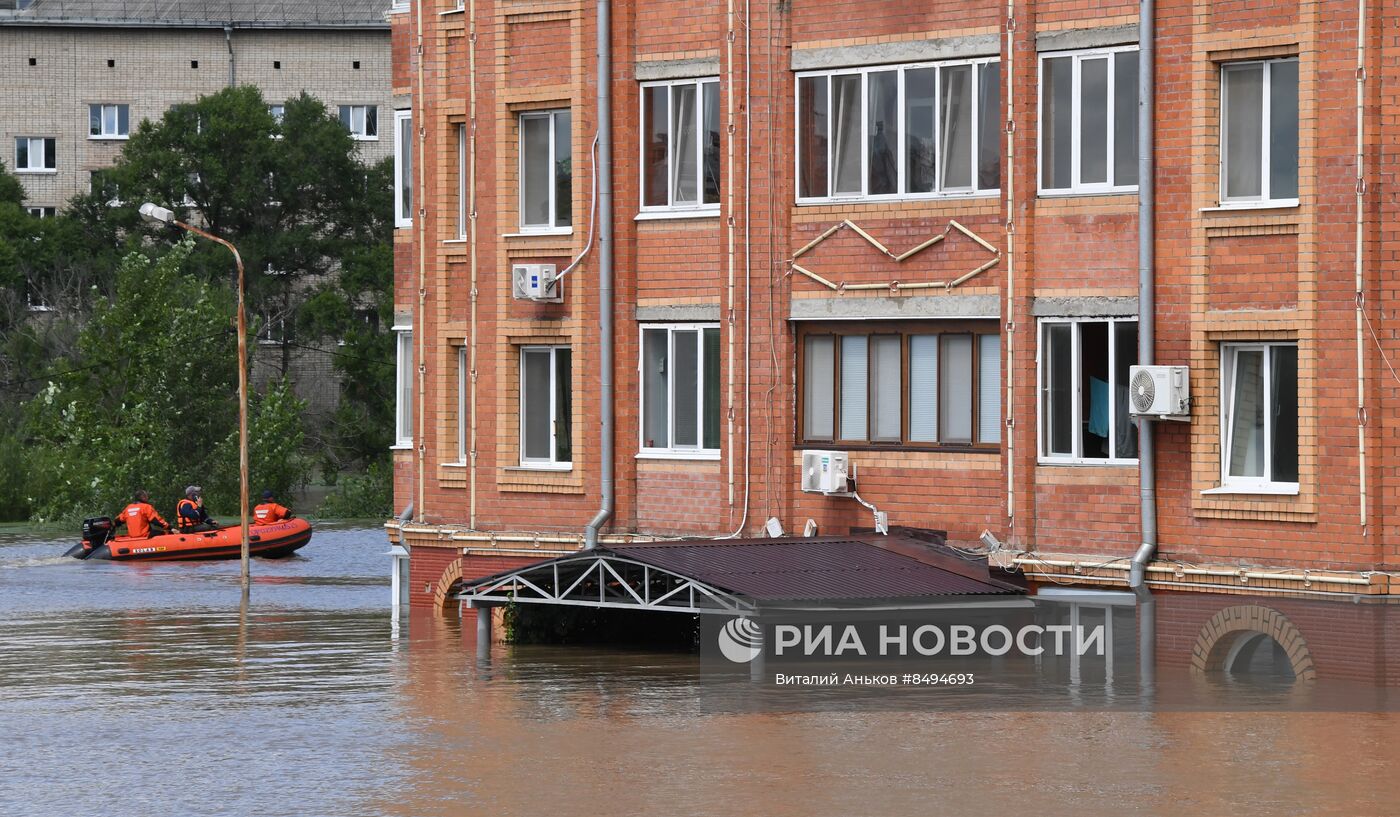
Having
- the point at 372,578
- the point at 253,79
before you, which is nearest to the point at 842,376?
the point at 372,578

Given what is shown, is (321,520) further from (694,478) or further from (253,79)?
(694,478)

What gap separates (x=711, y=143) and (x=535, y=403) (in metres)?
4.26

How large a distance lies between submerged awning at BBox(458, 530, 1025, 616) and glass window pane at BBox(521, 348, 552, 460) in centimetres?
321

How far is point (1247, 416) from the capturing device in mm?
23188

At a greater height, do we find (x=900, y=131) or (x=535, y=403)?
(x=900, y=131)

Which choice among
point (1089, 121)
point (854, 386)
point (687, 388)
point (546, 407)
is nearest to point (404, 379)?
point (546, 407)

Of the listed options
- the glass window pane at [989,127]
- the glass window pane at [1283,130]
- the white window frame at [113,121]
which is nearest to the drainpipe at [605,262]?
the glass window pane at [989,127]

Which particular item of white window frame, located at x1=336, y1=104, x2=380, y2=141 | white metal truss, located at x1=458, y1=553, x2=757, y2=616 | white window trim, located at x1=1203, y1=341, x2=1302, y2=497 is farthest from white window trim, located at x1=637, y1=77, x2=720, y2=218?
white window frame, located at x1=336, y1=104, x2=380, y2=141

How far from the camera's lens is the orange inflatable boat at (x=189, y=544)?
1858 inches

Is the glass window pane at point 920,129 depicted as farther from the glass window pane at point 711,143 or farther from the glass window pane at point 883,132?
the glass window pane at point 711,143

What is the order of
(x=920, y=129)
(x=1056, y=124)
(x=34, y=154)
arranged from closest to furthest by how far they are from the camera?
(x=1056, y=124) → (x=920, y=129) → (x=34, y=154)

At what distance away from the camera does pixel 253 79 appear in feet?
242

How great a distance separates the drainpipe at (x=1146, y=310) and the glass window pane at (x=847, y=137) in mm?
3686

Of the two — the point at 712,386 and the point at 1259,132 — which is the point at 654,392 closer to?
the point at 712,386
